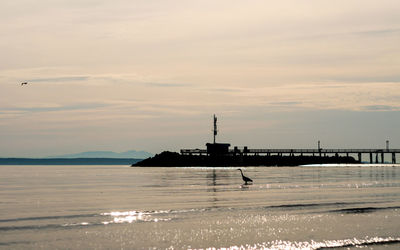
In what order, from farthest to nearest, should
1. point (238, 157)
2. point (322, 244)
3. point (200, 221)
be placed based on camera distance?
point (238, 157) < point (200, 221) < point (322, 244)

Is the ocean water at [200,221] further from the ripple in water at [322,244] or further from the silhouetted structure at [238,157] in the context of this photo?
the silhouetted structure at [238,157]

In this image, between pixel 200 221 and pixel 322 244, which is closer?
pixel 322 244

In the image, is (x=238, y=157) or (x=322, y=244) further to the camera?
(x=238, y=157)

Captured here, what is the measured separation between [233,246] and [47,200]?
83.2ft

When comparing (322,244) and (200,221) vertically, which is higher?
(200,221)

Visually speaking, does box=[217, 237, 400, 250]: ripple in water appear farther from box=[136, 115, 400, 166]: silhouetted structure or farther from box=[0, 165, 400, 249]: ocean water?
box=[136, 115, 400, 166]: silhouetted structure

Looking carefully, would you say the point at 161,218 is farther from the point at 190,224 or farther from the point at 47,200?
the point at 47,200

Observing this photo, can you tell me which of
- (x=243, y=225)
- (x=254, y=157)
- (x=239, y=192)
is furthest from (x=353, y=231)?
(x=254, y=157)

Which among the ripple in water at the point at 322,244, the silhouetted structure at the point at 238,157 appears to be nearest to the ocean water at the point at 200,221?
the ripple in water at the point at 322,244

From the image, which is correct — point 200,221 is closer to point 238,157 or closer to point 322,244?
point 322,244

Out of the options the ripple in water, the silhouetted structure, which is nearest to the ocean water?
the ripple in water

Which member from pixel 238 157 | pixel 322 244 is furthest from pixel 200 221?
pixel 238 157

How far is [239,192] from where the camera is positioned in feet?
185

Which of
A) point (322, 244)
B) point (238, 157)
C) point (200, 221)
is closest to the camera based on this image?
point (322, 244)
